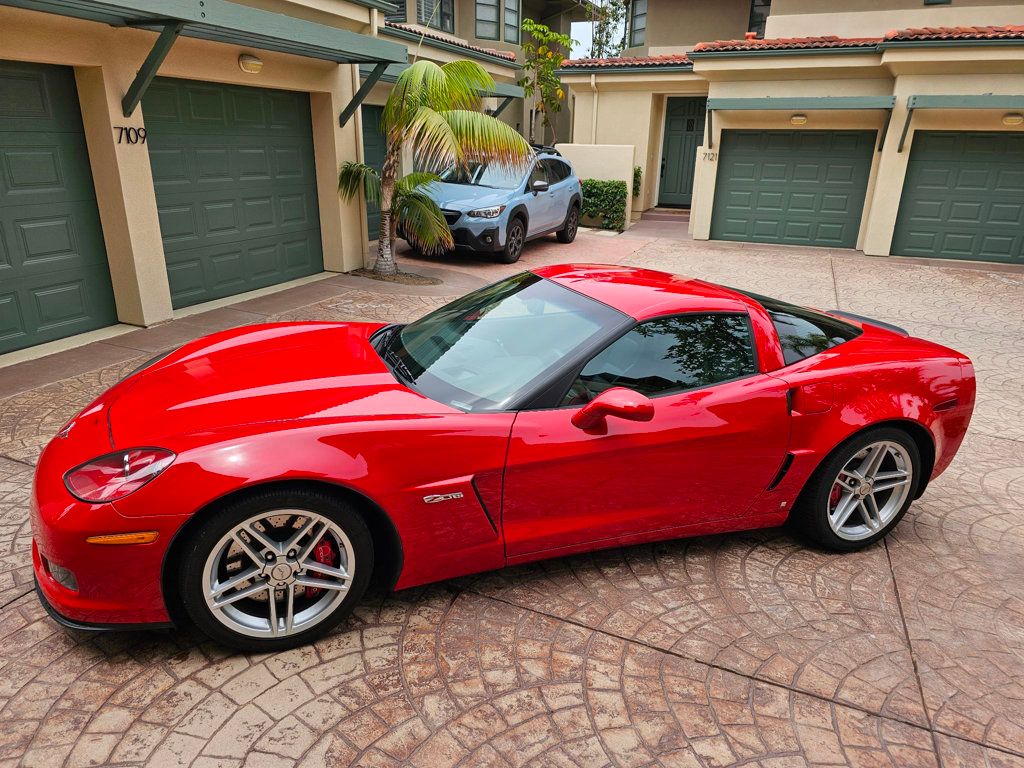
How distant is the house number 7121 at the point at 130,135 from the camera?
6836 millimetres

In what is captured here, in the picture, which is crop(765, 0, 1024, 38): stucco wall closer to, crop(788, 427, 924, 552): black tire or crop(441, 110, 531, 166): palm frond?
crop(441, 110, 531, 166): palm frond

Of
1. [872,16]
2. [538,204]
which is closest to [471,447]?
[538,204]

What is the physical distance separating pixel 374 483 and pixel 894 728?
7.01 feet

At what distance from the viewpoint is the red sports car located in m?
2.55

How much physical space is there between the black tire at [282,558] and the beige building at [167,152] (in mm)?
5030

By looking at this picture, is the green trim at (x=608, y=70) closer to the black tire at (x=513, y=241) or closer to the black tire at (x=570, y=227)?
the black tire at (x=570, y=227)

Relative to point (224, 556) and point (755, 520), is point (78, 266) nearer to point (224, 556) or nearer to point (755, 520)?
point (224, 556)

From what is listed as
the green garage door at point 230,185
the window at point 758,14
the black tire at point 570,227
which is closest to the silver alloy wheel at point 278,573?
the green garage door at point 230,185

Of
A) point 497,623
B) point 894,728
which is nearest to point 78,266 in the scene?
point 497,623

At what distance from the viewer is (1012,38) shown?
11.8 meters

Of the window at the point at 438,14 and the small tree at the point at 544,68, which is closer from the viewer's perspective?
the window at the point at 438,14

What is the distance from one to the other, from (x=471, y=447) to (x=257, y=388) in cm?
96

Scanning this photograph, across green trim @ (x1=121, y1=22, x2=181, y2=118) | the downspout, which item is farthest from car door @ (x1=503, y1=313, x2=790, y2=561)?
the downspout

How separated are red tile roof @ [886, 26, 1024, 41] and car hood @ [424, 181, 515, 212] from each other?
7585 mm
